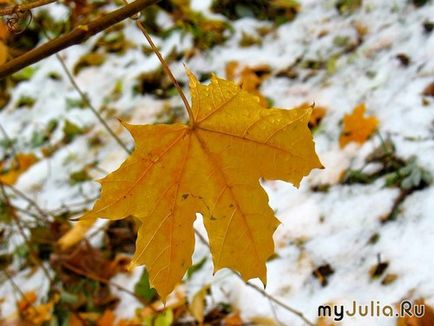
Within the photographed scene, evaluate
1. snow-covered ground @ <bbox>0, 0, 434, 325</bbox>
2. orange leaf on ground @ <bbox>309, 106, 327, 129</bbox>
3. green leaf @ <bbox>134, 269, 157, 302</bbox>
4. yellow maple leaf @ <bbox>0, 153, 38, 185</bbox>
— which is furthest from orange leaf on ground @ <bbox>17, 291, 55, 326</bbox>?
orange leaf on ground @ <bbox>309, 106, 327, 129</bbox>

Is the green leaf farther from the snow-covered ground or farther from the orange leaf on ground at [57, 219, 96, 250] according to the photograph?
the orange leaf on ground at [57, 219, 96, 250]

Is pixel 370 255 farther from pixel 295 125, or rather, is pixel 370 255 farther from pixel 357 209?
pixel 295 125

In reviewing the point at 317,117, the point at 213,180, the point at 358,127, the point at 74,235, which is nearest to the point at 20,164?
the point at 74,235

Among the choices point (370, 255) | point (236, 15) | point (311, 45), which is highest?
point (236, 15)

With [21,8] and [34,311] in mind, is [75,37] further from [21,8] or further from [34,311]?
[34,311]

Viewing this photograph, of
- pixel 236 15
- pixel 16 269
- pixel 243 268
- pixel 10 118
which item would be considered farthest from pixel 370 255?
pixel 10 118

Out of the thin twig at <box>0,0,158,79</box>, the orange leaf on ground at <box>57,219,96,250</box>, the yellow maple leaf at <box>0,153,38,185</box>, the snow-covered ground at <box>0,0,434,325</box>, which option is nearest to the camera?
the thin twig at <box>0,0,158,79</box>
